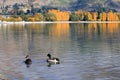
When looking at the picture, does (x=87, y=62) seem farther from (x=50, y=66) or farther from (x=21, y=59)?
(x=21, y=59)

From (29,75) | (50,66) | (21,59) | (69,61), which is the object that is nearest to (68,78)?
(29,75)

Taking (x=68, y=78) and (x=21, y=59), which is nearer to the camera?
(x=68, y=78)

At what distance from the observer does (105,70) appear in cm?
3978

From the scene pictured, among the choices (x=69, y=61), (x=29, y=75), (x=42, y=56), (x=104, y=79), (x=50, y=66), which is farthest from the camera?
(x=42, y=56)

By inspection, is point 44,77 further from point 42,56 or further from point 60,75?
point 42,56

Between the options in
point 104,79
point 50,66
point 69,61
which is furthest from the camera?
point 69,61

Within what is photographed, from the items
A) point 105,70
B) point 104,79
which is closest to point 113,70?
point 105,70

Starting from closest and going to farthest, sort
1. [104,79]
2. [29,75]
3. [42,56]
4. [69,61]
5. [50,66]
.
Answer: [104,79] < [29,75] < [50,66] < [69,61] < [42,56]

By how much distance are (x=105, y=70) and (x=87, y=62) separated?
6452 millimetres

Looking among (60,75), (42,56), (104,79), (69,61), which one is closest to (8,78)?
(60,75)

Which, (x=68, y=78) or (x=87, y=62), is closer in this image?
(x=68, y=78)

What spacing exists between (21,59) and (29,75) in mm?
12290

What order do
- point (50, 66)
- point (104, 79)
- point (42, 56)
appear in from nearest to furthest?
point (104, 79) < point (50, 66) < point (42, 56)

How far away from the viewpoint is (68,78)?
35.6 m
